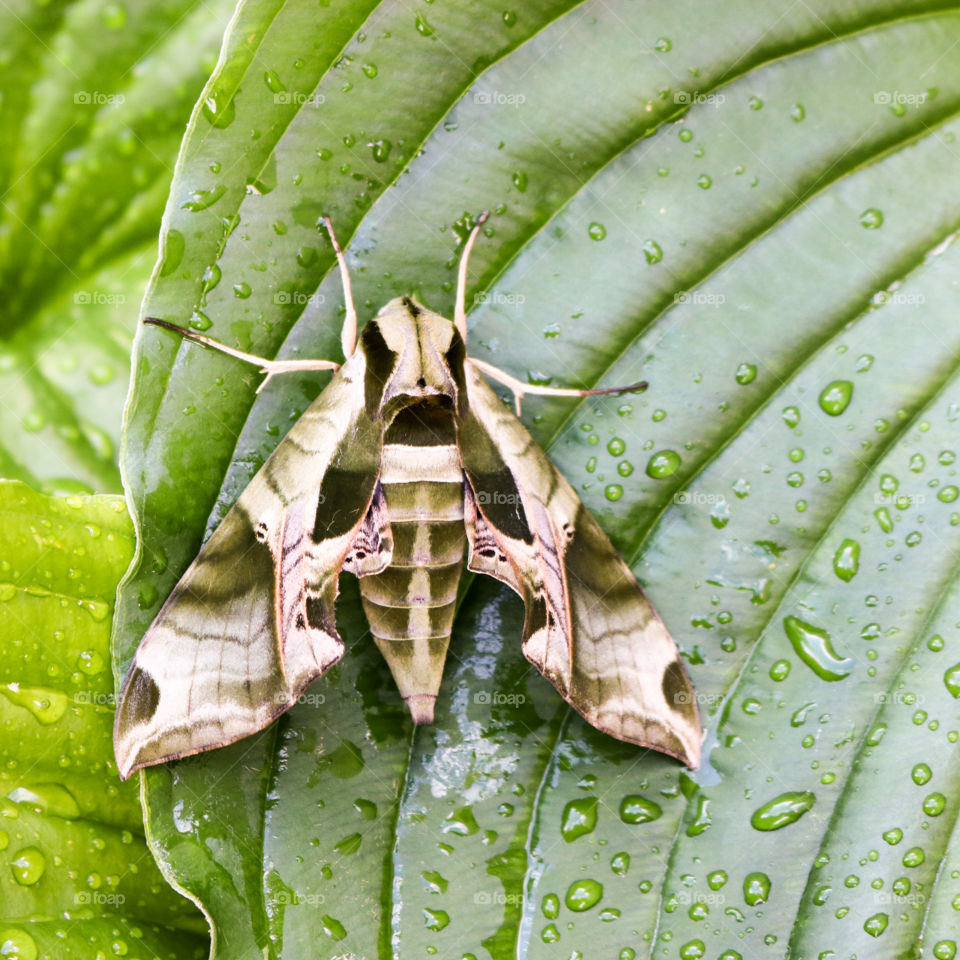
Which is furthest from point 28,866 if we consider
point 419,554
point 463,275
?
point 463,275

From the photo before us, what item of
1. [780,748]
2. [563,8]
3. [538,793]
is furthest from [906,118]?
[538,793]

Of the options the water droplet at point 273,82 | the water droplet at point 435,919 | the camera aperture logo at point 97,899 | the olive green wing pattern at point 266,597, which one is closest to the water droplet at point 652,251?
the olive green wing pattern at point 266,597

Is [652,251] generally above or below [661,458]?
above

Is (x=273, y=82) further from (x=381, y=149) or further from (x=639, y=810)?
→ (x=639, y=810)

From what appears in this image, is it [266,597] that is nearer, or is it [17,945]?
[17,945]

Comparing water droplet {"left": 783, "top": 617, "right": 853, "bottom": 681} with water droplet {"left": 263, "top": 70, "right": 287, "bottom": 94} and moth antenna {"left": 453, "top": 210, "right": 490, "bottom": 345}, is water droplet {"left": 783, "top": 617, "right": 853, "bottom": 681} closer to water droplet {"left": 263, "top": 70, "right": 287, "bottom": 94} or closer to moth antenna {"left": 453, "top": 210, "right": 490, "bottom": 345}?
moth antenna {"left": 453, "top": 210, "right": 490, "bottom": 345}

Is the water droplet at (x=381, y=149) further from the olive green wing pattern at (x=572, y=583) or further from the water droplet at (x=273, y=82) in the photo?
the olive green wing pattern at (x=572, y=583)
